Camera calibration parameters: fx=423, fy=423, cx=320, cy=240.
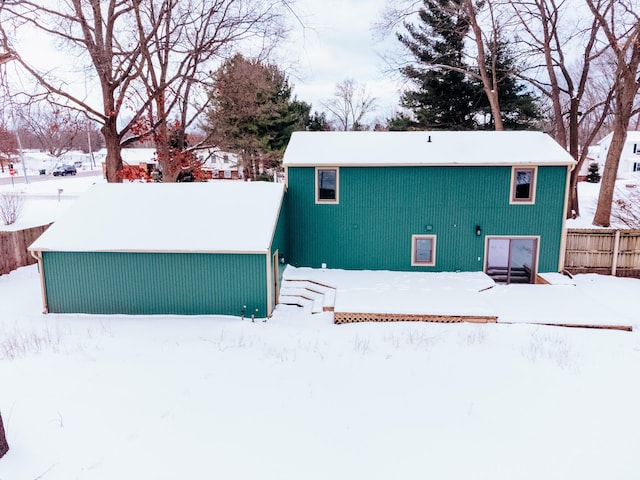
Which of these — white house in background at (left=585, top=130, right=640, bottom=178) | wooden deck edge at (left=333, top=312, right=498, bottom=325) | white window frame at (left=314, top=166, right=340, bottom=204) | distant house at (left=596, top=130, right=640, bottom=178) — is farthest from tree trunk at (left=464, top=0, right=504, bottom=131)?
white house in background at (left=585, top=130, right=640, bottom=178)

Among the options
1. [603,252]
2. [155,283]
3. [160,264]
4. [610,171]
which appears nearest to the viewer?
[160,264]

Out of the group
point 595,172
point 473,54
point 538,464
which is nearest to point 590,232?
point 538,464

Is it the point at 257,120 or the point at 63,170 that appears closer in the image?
the point at 257,120

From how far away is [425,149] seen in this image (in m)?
13.9

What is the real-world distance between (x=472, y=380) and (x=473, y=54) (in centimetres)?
2017

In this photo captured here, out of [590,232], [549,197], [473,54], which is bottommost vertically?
[590,232]

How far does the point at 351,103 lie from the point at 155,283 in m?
37.0

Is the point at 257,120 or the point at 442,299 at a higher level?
the point at 257,120

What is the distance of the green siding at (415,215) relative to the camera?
1330 cm


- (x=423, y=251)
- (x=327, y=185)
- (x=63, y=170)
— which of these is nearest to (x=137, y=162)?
(x=63, y=170)

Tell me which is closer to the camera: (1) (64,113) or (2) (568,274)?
(2) (568,274)

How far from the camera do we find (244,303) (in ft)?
35.6

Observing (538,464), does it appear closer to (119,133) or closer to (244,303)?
(244,303)

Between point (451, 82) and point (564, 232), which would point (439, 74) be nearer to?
point (451, 82)
